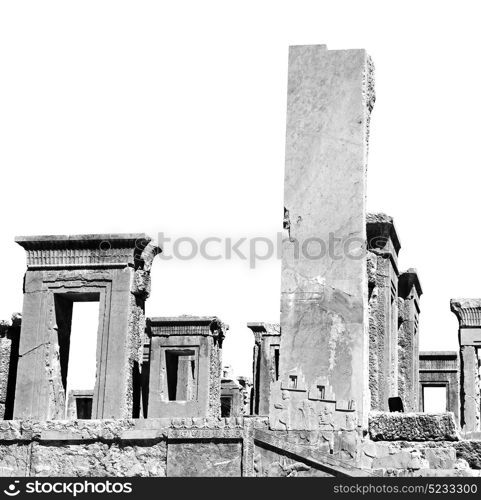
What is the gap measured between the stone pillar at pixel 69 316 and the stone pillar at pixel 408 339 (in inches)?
146

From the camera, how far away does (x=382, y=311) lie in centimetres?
1511

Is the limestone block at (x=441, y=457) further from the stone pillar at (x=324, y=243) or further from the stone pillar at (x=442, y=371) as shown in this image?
the stone pillar at (x=442, y=371)

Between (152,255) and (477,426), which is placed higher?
(152,255)

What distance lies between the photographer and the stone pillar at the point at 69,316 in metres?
15.5

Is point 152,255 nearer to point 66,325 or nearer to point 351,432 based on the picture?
point 66,325

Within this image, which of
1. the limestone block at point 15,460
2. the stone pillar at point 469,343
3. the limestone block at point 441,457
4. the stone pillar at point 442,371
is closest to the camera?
the limestone block at point 441,457

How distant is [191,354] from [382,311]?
6442 mm

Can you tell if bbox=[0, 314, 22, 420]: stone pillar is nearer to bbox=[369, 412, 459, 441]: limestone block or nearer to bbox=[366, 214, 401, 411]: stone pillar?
bbox=[366, 214, 401, 411]: stone pillar

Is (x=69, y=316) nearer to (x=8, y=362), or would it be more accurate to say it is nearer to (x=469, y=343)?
(x=8, y=362)

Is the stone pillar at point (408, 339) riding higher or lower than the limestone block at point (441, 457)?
higher

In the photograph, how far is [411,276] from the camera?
17.1 metres

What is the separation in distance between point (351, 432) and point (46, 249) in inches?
304

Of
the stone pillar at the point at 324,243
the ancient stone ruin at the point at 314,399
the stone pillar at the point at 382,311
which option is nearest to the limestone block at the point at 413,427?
the ancient stone ruin at the point at 314,399
